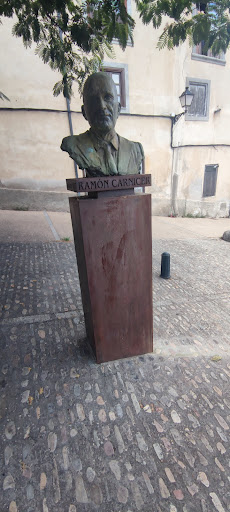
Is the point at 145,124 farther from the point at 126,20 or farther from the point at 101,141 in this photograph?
the point at 101,141

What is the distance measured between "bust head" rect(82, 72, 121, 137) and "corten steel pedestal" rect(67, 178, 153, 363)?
21.4 inches

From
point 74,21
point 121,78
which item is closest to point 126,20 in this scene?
point 74,21

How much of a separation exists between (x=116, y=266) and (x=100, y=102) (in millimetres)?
1247

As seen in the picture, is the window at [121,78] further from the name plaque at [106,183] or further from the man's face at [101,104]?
the name plaque at [106,183]

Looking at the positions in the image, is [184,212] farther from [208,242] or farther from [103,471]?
[103,471]

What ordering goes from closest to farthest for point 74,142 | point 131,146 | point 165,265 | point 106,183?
point 106,183, point 74,142, point 131,146, point 165,265

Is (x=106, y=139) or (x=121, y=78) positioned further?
(x=121, y=78)

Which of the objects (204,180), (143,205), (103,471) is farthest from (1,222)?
(204,180)

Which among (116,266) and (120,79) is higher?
(120,79)

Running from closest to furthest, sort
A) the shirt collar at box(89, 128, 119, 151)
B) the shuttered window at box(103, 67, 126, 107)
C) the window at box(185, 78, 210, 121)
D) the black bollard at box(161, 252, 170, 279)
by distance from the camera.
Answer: the shirt collar at box(89, 128, 119, 151)
the black bollard at box(161, 252, 170, 279)
the shuttered window at box(103, 67, 126, 107)
the window at box(185, 78, 210, 121)

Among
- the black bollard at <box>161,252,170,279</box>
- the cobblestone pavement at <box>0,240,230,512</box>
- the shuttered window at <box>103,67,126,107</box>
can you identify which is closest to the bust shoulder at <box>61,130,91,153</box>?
the cobblestone pavement at <box>0,240,230,512</box>

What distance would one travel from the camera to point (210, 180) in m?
11.5

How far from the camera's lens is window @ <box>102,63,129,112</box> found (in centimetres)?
880

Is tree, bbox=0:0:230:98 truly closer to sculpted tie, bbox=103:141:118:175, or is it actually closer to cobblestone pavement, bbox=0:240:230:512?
sculpted tie, bbox=103:141:118:175
